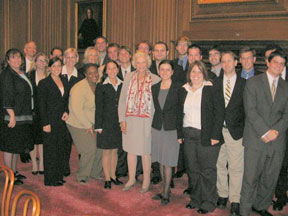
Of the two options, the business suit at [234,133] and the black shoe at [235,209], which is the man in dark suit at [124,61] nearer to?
the business suit at [234,133]

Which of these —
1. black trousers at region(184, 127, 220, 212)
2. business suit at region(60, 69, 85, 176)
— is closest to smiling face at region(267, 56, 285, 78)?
black trousers at region(184, 127, 220, 212)

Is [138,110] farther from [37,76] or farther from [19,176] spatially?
[19,176]

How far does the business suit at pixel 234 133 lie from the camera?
11.2ft

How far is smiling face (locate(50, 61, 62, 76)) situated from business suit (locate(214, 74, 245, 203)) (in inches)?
76.4

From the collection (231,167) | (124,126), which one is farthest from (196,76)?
(124,126)

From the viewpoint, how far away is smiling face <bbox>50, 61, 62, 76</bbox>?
4320 millimetres

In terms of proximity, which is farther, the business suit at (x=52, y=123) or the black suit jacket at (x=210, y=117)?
the business suit at (x=52, y=123)

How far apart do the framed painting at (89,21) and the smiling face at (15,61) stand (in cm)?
352

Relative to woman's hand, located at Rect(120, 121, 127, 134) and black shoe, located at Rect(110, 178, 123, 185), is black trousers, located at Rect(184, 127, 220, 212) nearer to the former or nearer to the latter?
woman's hand, located at Rect(120, 121, 127, 134)

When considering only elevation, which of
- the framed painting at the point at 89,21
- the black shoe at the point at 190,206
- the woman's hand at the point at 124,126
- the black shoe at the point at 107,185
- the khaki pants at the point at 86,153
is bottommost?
the black shoe at the point at 190,206

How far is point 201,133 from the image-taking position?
348 centimetres

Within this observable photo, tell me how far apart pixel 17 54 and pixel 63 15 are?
14.8ft

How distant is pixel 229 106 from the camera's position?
3.44 meters

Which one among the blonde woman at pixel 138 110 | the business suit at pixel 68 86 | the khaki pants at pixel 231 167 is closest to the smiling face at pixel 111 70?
the blonde woman at pixel 138 110
